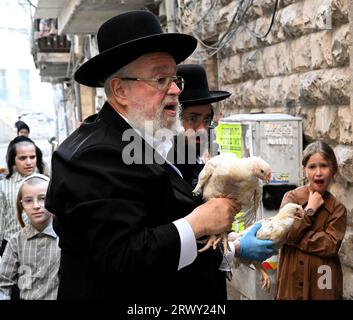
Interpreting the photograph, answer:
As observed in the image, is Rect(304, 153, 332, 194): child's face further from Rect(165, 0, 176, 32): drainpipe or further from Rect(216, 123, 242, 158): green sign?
Rect(165, 0, 176, 32): drainpipe

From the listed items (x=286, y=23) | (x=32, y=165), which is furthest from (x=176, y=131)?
(x=32, y=165)

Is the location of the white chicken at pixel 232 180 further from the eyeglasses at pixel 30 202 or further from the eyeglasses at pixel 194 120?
the eyeglasses at pixel 30 202

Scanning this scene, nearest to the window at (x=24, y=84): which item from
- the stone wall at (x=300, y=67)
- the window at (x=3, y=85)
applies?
the window at (x=3, y=85)

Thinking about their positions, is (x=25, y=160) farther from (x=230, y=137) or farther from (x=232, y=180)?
(x=232, y=180)

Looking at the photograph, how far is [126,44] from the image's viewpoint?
A: 2264 mm

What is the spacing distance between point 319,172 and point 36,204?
1840mm

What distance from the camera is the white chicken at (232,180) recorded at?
7.14 ft

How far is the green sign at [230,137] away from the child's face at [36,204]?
71.5 inches

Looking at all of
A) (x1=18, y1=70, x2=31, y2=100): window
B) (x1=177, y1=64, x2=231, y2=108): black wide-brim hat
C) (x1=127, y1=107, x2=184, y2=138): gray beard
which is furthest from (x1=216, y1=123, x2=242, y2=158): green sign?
(x1=18, y1=70, x2=31, y2=100): window

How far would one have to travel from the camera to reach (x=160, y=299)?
7.27ft

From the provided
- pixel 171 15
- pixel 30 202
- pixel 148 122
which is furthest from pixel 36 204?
pixel 171 15

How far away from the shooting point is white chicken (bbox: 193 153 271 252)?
2176mm
